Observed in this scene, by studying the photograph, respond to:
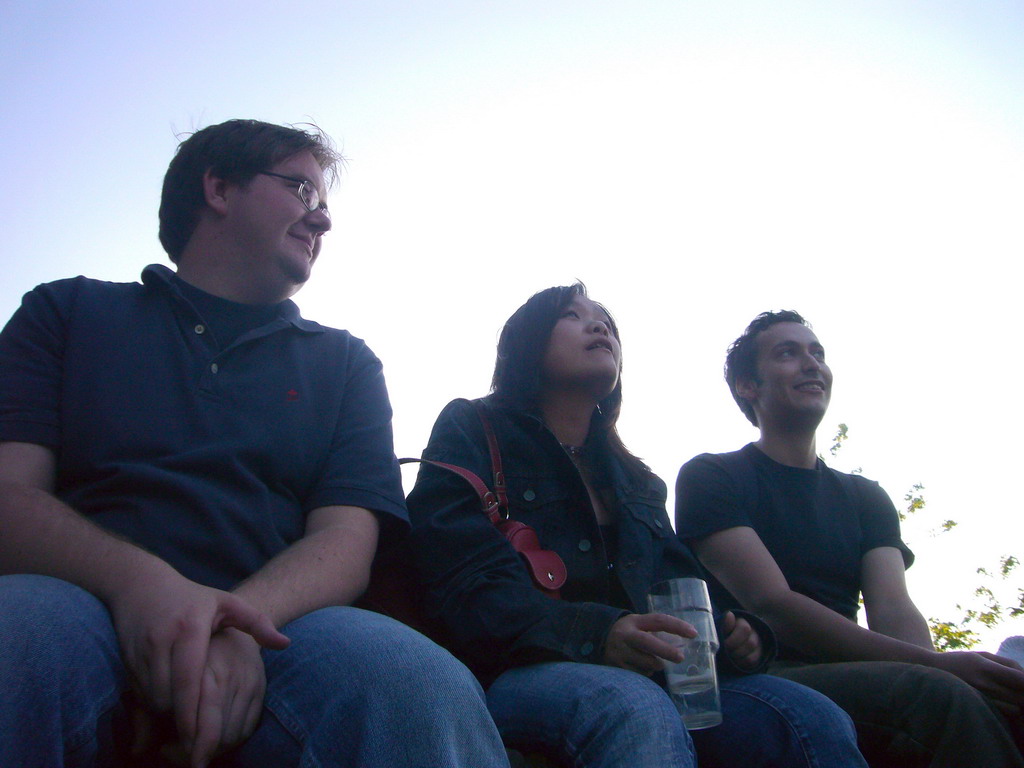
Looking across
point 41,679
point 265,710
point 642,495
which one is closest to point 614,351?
point 642,495

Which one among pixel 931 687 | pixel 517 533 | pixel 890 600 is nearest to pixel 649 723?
pixel 517 533

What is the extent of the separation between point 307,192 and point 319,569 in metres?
1.60

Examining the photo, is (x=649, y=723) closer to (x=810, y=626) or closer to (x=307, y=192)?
(x=810, y=626)

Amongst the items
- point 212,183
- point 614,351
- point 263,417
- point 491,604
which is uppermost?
A: point 212,183

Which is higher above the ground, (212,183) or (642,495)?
(212,183)

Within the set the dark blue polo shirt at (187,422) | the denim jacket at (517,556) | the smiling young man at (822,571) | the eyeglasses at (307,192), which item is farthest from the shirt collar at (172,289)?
the smiling young man at (822,571)

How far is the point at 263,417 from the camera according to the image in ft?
7.66

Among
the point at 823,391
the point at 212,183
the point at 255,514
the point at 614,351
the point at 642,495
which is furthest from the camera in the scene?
the point at 823,391

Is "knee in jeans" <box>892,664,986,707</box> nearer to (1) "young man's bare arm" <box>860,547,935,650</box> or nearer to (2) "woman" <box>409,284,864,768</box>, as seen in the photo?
(2) "woman" <box>409,284,864,768</box>

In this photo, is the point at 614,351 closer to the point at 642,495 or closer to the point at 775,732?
Answer: the point at 642,495

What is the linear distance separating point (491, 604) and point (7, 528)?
1.29m

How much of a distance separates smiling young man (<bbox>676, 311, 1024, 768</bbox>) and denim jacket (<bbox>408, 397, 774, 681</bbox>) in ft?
Result: 1.13

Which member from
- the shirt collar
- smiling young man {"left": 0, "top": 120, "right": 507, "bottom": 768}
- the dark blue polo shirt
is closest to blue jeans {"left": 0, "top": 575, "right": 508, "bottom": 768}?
smiling young man {"left": 0, "top": 120, "right": 507, "bottom": 768}

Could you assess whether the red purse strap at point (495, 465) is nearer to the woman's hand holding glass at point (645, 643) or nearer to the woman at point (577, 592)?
the woman at point (577, 592)
